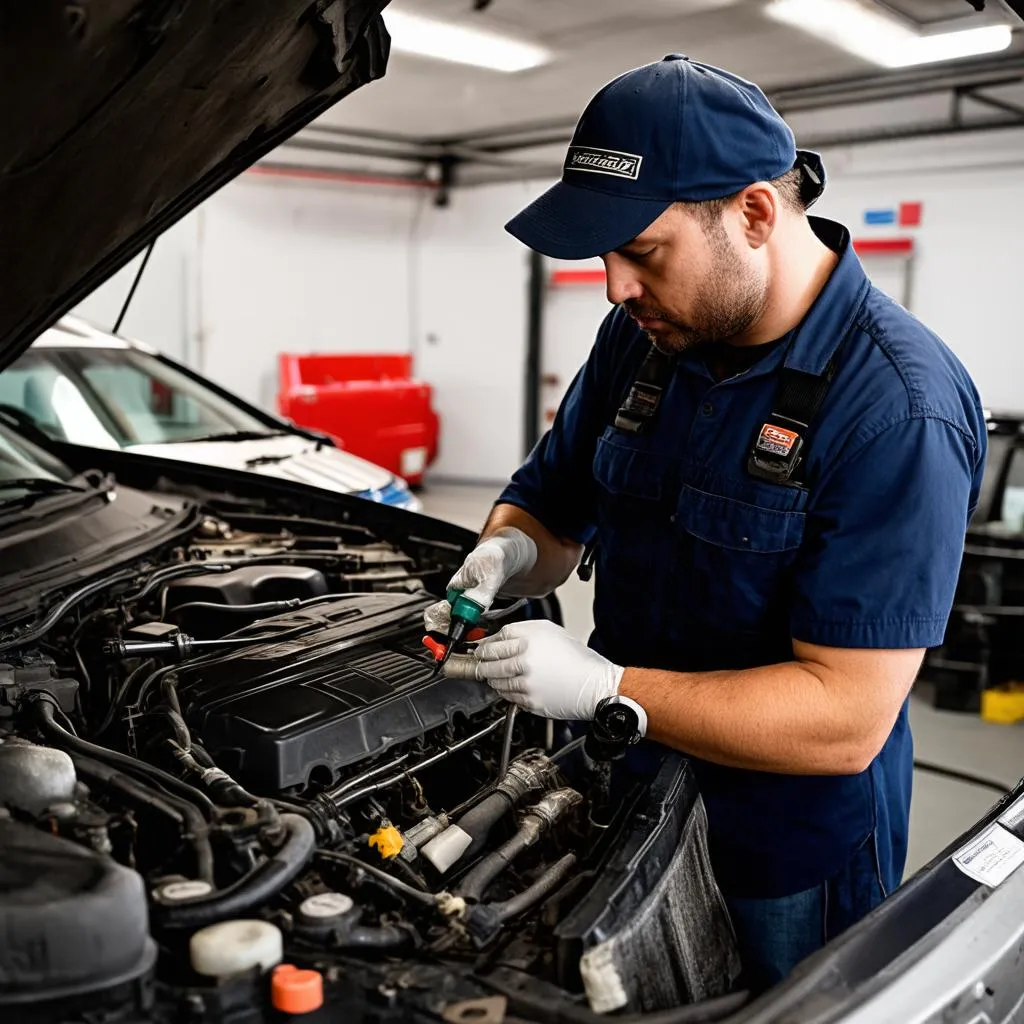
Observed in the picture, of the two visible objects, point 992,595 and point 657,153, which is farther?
point 992,595

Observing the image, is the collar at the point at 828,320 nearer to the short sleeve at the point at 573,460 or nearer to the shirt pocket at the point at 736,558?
the shirt pocket at the point at 736,558

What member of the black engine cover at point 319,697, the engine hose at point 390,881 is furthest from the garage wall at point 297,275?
the engine hose at point 390,881

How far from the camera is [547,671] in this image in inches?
59.6

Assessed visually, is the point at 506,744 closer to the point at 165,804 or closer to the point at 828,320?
the point at 165,804

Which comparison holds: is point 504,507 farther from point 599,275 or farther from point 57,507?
point 599,275

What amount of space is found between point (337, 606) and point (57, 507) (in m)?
0.63

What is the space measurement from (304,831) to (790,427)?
0.83 m

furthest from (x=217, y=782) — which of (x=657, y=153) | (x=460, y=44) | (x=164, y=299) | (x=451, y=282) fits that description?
(x=451, y=282)

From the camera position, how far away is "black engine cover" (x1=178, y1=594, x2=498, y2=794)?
1.49 meters

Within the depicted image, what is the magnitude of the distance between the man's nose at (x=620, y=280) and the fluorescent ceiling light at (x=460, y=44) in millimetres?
4632

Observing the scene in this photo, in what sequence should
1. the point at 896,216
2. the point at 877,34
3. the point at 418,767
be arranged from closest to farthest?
the point at 418,767, the point at 877,34, the point at 896,216

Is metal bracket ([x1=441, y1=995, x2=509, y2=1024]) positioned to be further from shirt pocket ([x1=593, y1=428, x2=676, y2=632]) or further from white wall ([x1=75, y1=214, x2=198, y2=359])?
white wall ([x1=75, y1=214, x2=198, y2=359])

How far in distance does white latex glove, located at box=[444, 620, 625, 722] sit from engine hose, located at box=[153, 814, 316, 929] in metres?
0.38

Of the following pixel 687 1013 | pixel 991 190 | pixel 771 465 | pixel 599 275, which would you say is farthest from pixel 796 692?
pixel 599 275
